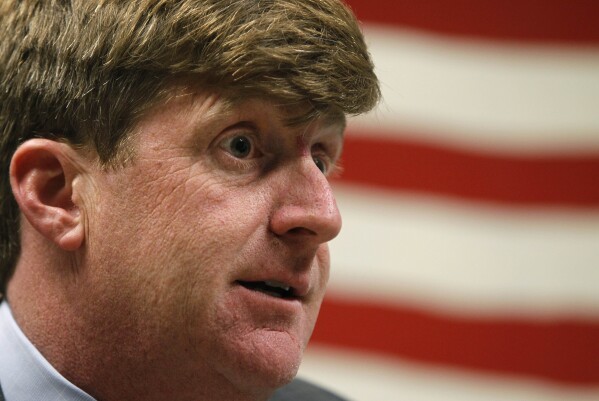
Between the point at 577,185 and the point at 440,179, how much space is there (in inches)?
19.2

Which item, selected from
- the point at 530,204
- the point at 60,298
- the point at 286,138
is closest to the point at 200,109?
the point at 286,138

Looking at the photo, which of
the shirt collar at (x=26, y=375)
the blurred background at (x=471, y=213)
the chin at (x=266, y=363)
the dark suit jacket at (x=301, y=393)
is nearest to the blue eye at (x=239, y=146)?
the chin at (x=266, y=363)

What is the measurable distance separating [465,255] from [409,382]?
1.55 feet

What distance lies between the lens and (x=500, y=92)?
10.4ft

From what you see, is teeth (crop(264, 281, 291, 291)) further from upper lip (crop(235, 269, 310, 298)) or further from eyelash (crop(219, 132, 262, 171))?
eyelash (crop(219, 132, 262, 171))

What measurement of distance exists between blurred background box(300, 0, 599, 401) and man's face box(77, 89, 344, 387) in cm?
171

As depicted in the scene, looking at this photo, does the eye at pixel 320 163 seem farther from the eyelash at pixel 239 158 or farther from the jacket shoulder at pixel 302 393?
the jacket shoulder at pixel 302 393

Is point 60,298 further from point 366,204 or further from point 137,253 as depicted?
point 366,204

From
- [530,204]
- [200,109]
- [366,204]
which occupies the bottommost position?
[200,109]

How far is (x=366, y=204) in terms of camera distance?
3.07 m

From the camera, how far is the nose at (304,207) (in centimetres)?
128

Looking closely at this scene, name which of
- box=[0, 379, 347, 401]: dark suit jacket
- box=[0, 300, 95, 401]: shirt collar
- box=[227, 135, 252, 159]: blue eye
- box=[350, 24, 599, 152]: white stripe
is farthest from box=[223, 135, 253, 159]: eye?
box=[350, 24, 599, 152]: white stripe

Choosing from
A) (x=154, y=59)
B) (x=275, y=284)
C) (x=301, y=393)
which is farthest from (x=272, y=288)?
(x=301, y=393)

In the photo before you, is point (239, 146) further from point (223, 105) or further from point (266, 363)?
point (266, 363)
